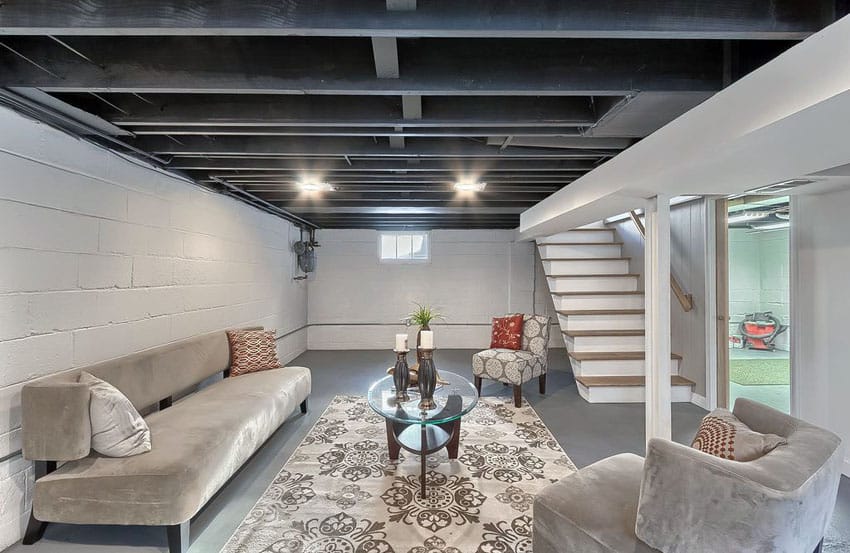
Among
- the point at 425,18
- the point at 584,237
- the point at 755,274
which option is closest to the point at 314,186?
the point at 425,18

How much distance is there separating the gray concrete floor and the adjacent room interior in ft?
0.08

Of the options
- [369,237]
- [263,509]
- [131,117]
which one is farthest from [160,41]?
[369,237]

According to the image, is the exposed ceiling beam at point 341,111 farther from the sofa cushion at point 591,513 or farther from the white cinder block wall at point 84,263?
the sofa cushion at point 591,513

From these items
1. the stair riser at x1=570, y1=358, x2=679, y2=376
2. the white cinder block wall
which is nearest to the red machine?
the stair riser at x1=570, y1=358, x2=679, y2=376

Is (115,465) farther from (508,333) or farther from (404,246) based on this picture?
(404,246)

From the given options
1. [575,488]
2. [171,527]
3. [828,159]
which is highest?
[828,159]

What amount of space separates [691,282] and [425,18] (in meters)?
4.11

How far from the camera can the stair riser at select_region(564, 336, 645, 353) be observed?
421 centimetres

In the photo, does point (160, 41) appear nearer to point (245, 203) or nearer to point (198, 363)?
point (198, 363)

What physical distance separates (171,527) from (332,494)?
82 cm

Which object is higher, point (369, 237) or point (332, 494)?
point (369, 237)

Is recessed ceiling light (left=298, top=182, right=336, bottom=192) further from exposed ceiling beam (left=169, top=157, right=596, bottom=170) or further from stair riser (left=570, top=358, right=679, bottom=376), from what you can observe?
stair riser (left=570, top=358, right=679, bottom=376)

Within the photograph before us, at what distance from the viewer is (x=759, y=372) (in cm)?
488

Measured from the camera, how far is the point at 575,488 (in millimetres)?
1549
